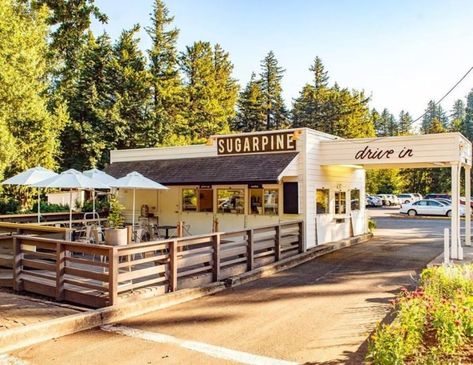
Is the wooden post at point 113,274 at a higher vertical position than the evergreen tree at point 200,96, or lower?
lower

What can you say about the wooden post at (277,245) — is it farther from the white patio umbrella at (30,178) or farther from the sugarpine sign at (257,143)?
the white patio umbrella at (30,178)

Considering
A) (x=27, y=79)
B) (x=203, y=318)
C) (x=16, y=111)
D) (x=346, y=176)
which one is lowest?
(x=203, y=318)

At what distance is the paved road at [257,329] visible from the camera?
16.4 feet

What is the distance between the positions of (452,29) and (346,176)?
6.17 m

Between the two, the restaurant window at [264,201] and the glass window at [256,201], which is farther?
the glass window at [256,201]

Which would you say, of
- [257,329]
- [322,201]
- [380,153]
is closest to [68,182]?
[257,329]

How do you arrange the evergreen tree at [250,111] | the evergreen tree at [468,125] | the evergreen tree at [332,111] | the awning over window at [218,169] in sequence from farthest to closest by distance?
the evergreen tree at [468,125]
the evergreen tree at [250,111]
the evergreen tree at [332,111]
the awning over window at [218,169]

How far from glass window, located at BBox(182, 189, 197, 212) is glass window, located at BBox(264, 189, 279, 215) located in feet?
9.95

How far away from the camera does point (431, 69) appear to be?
13.9 metres

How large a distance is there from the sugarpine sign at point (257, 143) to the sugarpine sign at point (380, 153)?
215 centimetres

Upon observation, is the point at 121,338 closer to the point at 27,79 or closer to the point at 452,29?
the point at 452,29

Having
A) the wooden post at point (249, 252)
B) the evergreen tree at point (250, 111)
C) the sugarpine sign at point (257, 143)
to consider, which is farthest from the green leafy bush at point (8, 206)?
the evergreen tree at point (250, 111)

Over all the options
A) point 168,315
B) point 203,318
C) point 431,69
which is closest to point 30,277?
point 168,315

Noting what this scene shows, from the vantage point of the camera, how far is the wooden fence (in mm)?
6684
